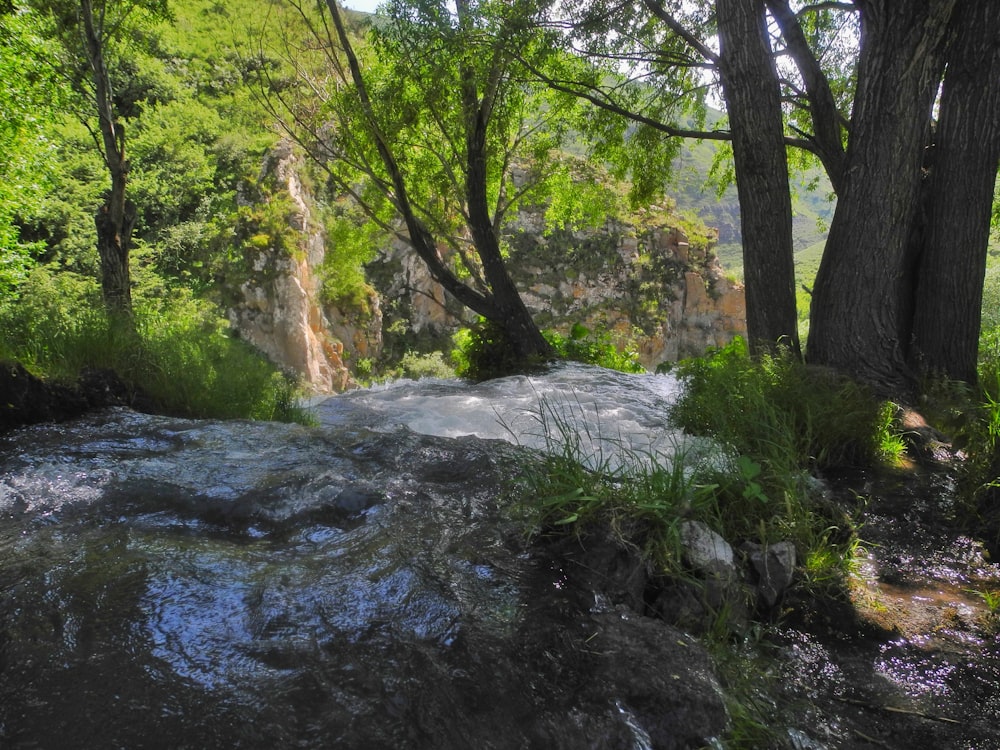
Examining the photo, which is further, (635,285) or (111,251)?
(635,285)

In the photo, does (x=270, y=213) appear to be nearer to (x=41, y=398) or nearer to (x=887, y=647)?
(x=41, y=398)

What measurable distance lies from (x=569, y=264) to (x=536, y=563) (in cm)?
3957

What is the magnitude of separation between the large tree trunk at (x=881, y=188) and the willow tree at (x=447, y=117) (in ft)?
14.2

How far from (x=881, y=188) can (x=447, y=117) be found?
6886mm

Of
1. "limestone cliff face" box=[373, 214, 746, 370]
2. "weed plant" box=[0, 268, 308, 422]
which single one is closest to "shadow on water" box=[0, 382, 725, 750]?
"weed plant" box=[0, 268, 308, 422]

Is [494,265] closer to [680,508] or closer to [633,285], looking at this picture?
[680,508]

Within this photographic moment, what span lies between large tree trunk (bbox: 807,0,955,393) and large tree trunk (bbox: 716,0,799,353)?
0.65 m

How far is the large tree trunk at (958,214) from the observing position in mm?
5242

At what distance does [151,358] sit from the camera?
18.4 ft

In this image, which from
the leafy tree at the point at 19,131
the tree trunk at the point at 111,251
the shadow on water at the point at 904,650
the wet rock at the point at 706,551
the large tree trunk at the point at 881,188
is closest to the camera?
the shadow on water at the point at 904,650

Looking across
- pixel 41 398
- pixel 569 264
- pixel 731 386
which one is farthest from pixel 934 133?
pixel 569 264

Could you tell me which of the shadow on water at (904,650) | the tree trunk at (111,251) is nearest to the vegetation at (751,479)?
the shadow on water at (904,650)

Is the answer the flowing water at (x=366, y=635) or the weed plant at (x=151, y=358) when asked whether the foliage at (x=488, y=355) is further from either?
the flowing water at (x=366, y=635)

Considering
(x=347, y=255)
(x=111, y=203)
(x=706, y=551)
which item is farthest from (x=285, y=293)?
(x=706, y=551)
